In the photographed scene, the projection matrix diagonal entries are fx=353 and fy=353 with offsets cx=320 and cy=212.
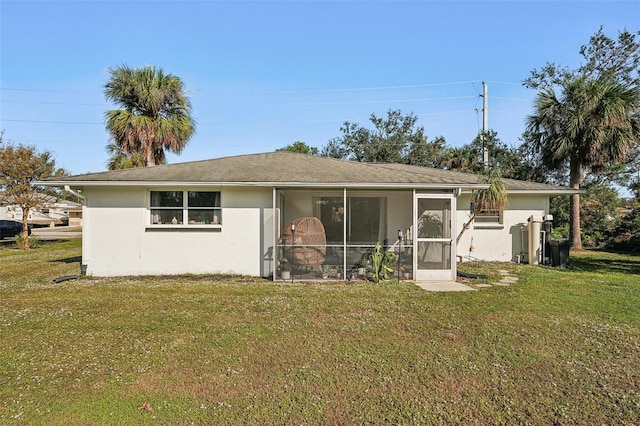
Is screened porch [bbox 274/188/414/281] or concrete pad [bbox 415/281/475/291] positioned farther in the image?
screened porch [bbox 274/188/414/281]

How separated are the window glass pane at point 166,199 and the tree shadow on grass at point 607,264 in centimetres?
1226

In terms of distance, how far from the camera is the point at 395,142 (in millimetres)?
31000

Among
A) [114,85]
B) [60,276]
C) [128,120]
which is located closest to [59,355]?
[60,276]

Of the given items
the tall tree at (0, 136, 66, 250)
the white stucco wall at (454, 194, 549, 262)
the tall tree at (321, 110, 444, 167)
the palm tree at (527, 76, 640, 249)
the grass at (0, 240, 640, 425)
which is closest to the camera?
the grass at (0, 240, 640, 425)

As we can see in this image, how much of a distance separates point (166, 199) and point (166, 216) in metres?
0.46

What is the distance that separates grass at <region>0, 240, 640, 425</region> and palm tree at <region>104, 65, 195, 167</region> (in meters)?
10.3

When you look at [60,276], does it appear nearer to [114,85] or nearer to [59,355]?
[59,355]

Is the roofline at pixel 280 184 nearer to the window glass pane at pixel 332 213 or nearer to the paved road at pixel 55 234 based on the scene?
the window glass pane at pixel 332 213

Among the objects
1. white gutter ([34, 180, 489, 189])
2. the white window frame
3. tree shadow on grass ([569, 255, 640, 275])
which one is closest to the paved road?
white gutter ([34, 180, 489, 189])

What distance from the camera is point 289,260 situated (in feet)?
30.1

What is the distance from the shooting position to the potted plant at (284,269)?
9.12m

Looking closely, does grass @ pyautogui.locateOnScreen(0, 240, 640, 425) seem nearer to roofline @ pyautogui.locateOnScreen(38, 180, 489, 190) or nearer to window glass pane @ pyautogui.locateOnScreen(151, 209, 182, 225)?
window glass pane @ pyautogui.locateOnScreen(151, 209, 182, 225)

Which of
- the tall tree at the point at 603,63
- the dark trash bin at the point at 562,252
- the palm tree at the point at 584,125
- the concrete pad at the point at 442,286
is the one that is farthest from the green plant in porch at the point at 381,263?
the tall tree at the point at 603,63

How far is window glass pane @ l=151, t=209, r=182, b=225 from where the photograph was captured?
9.63 meters
